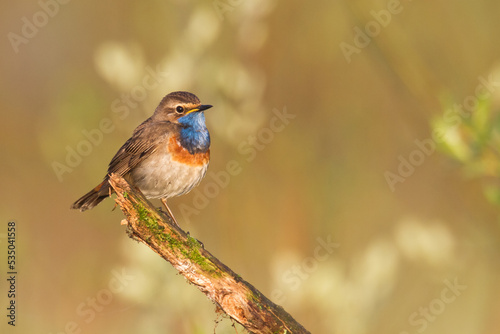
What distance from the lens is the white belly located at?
5.08 meters

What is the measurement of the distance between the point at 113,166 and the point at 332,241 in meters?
2.07

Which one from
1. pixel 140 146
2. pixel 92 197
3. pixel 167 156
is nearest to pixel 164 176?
pixel 167 156

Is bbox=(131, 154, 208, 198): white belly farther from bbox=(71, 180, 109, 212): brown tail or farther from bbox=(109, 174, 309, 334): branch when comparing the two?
bbox=(109, 174, 309, 334): branch

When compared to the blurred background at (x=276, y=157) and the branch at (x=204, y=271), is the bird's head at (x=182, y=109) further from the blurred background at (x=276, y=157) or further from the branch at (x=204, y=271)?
the branch at (x=204, y=271)

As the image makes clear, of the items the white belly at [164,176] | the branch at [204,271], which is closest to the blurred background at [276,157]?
the white belly at [164,176]

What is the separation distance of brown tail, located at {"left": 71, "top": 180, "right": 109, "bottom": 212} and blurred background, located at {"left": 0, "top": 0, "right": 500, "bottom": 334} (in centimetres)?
35

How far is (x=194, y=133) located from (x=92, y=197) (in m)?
0.91

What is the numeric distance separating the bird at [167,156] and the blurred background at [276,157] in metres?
0.20

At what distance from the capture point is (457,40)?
7.46 meters

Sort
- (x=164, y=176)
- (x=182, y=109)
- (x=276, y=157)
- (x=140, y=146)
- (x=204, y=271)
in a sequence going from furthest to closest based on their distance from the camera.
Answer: (x=276, y=157) → (x=182, y=109) → (x=140, y=146) → (x=164, y=176) → (x=204, y=271)

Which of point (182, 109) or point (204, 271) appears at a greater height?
point (182, 109)

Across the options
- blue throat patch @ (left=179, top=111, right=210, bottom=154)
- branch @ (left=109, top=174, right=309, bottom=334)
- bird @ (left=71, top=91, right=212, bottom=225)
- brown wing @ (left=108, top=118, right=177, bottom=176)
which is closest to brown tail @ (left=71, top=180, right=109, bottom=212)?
bird @ (left=71, top=91, right=212, bottom=225)

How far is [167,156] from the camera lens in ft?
16.8

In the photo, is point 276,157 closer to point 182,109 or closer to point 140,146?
point 182,109
